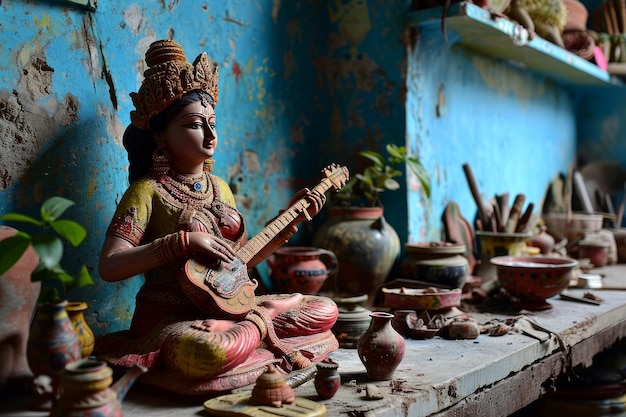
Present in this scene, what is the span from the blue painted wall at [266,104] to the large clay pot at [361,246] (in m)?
0.29

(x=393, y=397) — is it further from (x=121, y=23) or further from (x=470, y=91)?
(x=470, y=91)

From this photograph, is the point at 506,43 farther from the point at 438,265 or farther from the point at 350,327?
the point at 350,327

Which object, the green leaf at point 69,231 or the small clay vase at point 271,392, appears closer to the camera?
the green leaf at point 69,231

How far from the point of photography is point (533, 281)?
3330 mm

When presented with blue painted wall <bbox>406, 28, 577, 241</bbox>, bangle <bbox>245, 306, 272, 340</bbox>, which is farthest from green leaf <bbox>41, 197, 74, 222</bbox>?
blue painted wall <bbox>406, 28, 577, 241</bbox>

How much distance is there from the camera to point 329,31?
393 centimetres

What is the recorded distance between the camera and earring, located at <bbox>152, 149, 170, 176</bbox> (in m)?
2.33

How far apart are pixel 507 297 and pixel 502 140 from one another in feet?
5.46

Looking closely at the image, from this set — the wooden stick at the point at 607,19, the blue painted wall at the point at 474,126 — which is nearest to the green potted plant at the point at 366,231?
the blue painted wall at the point at 474,126

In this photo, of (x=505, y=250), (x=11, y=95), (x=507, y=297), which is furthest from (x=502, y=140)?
(x=11, y=95)

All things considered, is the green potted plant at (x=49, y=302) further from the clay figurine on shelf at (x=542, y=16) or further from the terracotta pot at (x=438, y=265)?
the clay figurine on shelf at (x=542, y=16)

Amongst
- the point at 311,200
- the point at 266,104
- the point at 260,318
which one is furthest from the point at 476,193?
the point at 260,318

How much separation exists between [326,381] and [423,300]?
1.09 m

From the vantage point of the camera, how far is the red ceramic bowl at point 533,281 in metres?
3.31
